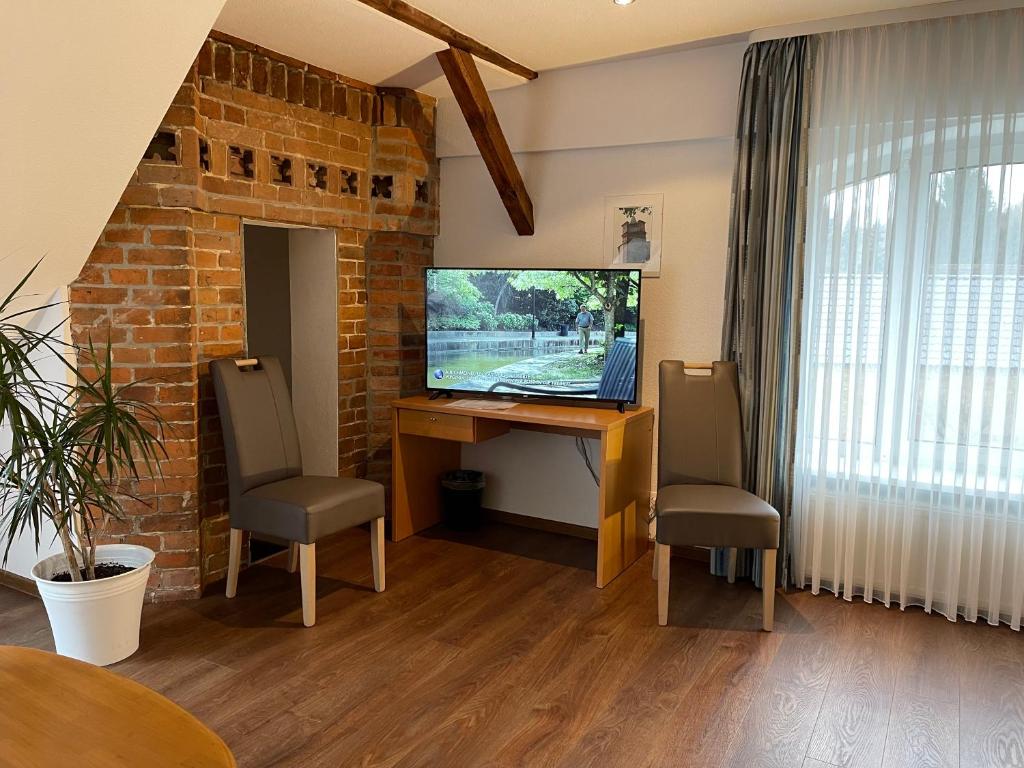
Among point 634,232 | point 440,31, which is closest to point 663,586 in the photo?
point 634,232

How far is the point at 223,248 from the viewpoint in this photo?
3494mm

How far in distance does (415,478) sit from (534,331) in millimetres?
1074

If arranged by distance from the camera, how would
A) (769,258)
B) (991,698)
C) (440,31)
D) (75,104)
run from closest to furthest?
(75,104) → (991,698) → (440,31) → (769,258)

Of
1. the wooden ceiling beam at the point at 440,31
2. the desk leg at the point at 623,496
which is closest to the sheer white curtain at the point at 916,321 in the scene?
the desk leg at the point at 623,496

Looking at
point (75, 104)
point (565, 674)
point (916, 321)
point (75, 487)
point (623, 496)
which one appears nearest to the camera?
point (75, 104)

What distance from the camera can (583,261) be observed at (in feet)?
13.9

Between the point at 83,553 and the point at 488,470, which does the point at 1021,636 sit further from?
the point at 83,553

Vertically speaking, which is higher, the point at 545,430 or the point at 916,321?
the point at 916,321

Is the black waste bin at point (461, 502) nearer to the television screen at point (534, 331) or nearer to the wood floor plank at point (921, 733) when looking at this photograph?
the television screen at point (534, 331)

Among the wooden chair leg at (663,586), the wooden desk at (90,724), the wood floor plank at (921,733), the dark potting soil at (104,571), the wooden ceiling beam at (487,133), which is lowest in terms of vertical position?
the wood floor plank at (921,733)

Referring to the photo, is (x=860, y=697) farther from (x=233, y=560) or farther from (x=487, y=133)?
(x=487, y=133)

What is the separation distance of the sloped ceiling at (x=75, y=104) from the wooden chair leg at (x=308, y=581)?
1.44 metres

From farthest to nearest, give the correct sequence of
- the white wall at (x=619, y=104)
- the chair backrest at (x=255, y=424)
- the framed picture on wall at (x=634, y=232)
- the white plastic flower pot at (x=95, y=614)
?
the framed picture on wall at (x=634, y=232)
the white wall at (x=619, y=104)
the chair backrest at (x=255, y=424)
the white plastic flower pot at (x=95, y=614)

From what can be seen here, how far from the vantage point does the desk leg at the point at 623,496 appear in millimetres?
3584
